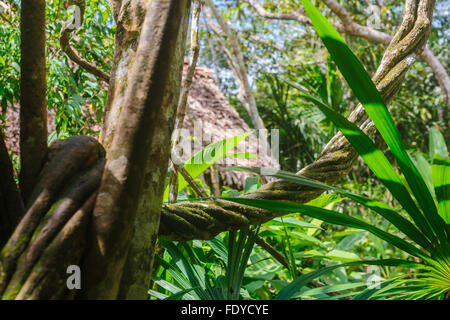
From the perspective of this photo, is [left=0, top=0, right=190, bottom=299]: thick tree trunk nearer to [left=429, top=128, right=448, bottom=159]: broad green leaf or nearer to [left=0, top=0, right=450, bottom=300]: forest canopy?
[left=0, top=0, right=450, bottom=300]: forest canopy

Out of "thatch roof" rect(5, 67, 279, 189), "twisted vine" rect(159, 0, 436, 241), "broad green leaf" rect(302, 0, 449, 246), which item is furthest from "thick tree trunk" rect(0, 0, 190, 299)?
"thatch roof" rect(5, 67, 279, 189)

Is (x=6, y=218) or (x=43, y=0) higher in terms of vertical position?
(x=43, y=0)

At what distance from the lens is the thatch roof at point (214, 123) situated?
2.64m

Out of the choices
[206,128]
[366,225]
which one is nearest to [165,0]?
[366,225]

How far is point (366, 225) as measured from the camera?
Answer: 1.97 ft

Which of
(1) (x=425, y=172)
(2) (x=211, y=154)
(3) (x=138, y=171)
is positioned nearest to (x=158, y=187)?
(3) (x=138, y=171)

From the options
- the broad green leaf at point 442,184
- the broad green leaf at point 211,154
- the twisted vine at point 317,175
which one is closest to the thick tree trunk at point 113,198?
the twisted vine at point 317,175

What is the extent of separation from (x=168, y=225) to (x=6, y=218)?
0.19 metres

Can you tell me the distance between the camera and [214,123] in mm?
3320

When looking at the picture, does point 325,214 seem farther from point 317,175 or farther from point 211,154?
point 211,154

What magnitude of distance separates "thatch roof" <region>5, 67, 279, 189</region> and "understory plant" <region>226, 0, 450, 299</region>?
1.97 m

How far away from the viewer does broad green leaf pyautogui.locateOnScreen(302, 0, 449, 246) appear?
1.81ft

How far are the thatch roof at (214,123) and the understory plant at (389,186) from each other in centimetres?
197
